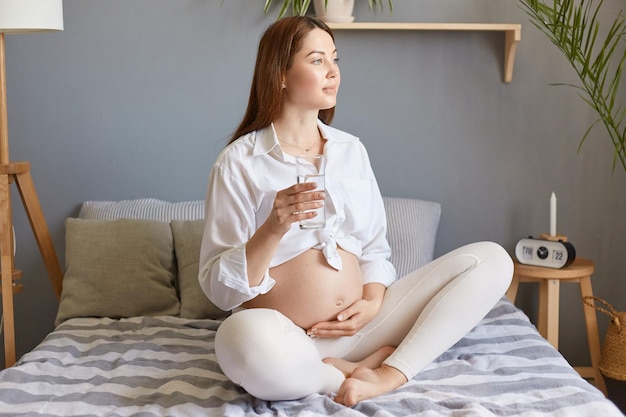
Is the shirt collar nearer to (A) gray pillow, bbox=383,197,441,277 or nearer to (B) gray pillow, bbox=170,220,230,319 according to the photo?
(B) gray pillow, bbox=170,220,230,319

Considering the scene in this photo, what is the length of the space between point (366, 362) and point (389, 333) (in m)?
0.11

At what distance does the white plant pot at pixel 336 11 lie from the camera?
2.84m

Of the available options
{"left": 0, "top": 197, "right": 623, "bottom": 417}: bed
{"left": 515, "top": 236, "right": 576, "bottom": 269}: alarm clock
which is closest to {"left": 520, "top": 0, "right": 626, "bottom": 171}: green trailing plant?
{"left": 515, "top": 236, "right": 576, "bottom": 269}: alarm clock

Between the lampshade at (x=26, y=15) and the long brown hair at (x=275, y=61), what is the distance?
2.50 feet

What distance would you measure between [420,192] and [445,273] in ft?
3.11

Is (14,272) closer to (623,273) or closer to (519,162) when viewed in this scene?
(519,162)

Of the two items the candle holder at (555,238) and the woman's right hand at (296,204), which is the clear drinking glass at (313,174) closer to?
the woman's right hand at (296,204)

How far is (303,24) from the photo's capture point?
2154 millimetres

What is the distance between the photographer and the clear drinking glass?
1736mm

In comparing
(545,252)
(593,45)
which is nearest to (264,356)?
(545,252)

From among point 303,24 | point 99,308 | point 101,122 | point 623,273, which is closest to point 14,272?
point 99,308

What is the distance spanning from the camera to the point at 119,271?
2680mm

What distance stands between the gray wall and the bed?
0.55ft

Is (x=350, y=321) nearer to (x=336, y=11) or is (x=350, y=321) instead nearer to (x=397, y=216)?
(x=397, y=216)
